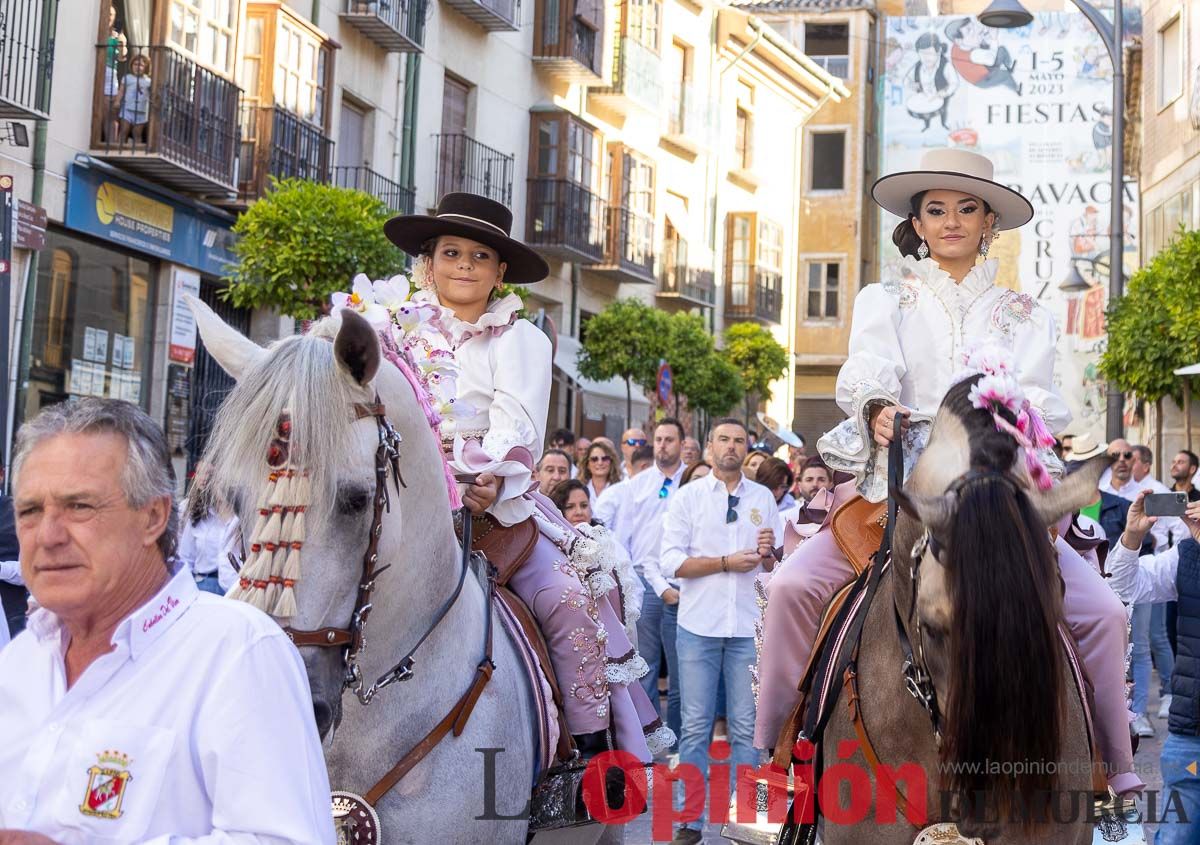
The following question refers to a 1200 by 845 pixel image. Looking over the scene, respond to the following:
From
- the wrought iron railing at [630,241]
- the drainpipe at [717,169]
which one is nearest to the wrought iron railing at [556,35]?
the wrought iron railing at [630,241]

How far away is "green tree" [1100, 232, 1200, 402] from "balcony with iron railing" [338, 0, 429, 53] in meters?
11.4

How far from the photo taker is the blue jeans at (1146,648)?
13.8 metres

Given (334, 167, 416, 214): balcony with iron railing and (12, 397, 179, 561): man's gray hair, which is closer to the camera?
(12, 397, 179, 561): man's gray hair

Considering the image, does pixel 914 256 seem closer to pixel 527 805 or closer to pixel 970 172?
pixel 970 172

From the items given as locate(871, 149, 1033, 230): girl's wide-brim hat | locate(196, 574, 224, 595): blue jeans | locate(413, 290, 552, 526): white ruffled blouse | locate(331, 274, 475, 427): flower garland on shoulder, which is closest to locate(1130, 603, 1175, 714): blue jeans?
locate(196, 574, 224, 595): blue jeans

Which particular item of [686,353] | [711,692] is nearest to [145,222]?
[711,692]

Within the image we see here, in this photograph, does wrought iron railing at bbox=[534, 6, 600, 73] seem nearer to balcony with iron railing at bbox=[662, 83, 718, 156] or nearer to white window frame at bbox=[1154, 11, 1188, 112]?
balcony with iron railing at bbox=[662, 83, 718, 156]

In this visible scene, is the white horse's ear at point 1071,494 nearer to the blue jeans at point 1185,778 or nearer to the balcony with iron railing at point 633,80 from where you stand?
the blue jeans at point 1185,778

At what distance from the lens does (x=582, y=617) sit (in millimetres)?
5445

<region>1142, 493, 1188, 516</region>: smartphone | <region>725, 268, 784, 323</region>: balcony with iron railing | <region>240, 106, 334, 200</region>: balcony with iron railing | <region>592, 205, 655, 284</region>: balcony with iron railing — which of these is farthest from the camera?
<region>725, 268, 784, 323</region>: balcony with iron railing

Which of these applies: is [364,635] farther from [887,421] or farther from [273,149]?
[273,149]

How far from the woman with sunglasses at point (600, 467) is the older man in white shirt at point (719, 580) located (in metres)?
3.48

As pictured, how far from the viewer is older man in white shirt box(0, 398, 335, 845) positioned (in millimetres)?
2662

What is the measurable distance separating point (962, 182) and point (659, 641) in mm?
7613
